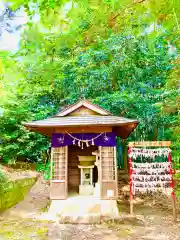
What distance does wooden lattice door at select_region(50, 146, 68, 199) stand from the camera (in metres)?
7.72

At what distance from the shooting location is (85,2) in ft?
5.63

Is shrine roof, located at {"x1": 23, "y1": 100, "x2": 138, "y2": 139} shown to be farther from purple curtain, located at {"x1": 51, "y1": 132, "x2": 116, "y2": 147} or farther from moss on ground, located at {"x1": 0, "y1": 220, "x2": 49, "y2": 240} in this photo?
moss on ground, located at {"x1": 0, "y1": 220, "x2": 49, "y2": 240}

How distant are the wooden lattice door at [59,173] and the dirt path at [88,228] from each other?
95 cm

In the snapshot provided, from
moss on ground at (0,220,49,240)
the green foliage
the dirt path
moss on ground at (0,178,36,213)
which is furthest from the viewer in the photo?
the green foliage

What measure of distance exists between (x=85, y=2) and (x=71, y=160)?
28.3 ft

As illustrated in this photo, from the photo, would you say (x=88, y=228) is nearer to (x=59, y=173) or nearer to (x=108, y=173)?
(x=108, y=173)

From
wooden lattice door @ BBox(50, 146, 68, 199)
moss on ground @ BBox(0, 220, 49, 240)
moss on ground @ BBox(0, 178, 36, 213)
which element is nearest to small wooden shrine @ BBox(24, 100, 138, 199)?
wooden lattice door @ BBox(50, 146, 68, 199)

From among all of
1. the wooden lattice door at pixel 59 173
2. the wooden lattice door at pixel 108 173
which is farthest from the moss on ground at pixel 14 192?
the wooden lattice door at pixel 108 173

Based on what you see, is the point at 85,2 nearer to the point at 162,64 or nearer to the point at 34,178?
the point at 34,178

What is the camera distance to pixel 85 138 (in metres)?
8.11

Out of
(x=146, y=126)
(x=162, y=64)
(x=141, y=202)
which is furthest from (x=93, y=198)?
(x=162, y=64)

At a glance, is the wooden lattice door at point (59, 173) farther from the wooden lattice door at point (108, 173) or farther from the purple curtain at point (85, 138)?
the wooden lattice door at point (108, 173)

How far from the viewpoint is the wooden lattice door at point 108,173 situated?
24.9ft

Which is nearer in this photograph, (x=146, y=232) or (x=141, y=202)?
(x=146, y=232)
